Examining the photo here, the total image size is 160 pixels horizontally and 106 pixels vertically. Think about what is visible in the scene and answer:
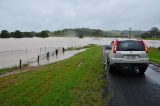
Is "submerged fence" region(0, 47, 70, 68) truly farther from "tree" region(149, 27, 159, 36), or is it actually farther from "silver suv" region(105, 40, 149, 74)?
"tree" region(149, 27, 159, 36)

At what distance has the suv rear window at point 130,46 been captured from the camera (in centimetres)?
1200

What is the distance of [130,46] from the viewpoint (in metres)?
12.0

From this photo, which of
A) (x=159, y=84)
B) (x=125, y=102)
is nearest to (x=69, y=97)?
(x=125, y=102)

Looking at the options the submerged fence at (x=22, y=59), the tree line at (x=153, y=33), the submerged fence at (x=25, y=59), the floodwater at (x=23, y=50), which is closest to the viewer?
the submerged fence at (x=25, y=59)

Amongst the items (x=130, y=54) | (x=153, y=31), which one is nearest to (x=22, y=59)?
(x=130, y=54)

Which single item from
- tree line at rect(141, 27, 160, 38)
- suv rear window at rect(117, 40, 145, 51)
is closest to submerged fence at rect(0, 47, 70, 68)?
suv rear window at rect(117, 40, 145, 51)

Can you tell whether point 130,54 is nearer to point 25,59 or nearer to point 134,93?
point 134,93

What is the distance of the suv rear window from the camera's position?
12000mm

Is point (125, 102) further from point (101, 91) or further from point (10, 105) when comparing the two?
point (10, 105)

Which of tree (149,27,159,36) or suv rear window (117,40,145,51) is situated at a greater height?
tree (149,27,159,36)

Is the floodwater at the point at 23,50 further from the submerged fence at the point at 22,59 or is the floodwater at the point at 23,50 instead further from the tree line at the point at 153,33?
the tree line at the point at 153,33

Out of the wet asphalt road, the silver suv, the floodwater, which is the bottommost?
the floodwater

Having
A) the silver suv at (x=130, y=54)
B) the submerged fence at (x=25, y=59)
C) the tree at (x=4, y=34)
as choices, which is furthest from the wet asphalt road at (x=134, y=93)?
the tree at (x=4, y=34)

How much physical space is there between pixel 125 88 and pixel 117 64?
11.5ft
